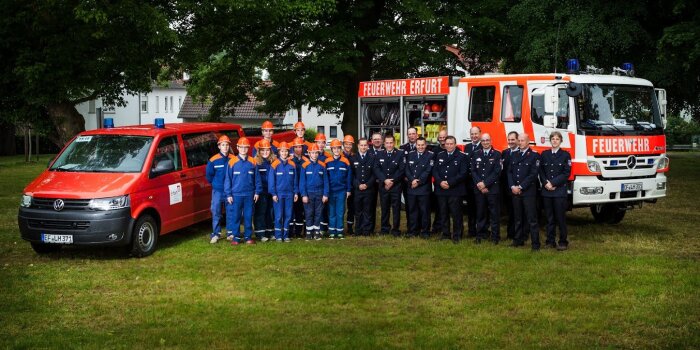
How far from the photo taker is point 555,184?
11375mm

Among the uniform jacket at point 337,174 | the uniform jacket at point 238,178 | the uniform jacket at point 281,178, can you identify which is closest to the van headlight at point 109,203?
the uniform jacket at point 238,178

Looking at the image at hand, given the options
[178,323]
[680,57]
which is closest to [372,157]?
[178,323]

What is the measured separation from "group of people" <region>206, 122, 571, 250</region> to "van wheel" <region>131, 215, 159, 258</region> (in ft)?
3.77

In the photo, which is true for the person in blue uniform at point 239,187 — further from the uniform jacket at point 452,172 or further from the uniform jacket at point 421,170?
the uniform jacket at point 452,172

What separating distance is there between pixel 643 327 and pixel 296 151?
22.3ft

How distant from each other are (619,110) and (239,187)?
20.9 ft

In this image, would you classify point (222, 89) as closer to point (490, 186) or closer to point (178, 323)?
point (490, 186)

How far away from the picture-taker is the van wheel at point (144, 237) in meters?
11.1

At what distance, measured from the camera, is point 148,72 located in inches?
795

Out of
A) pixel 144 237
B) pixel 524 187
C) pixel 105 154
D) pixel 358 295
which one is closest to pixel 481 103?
pixel 524 187

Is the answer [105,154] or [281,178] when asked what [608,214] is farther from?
[105,154]

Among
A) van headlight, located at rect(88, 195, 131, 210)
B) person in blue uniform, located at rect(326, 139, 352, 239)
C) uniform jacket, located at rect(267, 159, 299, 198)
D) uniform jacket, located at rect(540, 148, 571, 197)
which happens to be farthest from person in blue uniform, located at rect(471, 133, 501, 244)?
van headlight, located at rect(88, 195, 131, 210)

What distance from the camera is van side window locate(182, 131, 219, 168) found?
12703 mm

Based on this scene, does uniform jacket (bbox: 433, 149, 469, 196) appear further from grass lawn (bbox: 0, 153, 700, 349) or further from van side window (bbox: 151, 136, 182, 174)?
van side window (bbox: 151, 136, 182, 174)
